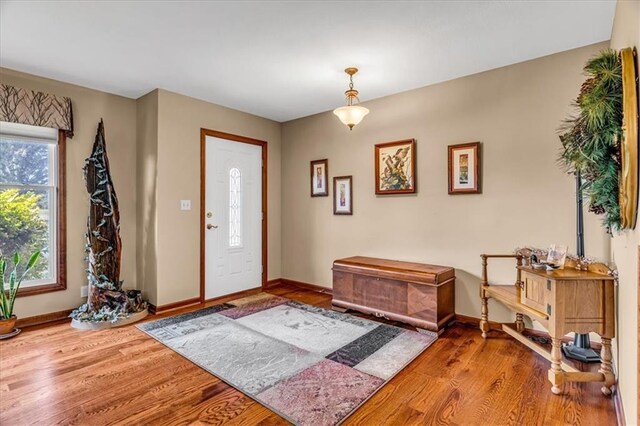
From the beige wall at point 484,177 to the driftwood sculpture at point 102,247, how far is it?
2.38 metres

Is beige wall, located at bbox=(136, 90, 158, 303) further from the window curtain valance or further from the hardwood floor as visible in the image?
the hardwood floor

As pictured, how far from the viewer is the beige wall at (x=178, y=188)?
148 inches

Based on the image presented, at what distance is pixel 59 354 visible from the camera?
105 inches

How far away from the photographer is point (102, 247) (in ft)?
11.6

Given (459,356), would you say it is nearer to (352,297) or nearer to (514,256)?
(514,256)

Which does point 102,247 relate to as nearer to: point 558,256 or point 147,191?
point 147,191

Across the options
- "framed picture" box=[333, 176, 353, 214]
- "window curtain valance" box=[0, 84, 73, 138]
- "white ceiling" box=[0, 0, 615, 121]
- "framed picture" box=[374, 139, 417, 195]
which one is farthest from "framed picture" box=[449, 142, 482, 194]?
"window curtain valance" box=[0, 84, 73, 138]

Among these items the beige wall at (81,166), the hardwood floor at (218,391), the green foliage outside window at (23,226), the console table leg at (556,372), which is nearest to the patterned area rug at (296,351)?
the hardwood floor at (218,391)

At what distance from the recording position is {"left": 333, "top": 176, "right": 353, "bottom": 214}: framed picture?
4320 millimetres

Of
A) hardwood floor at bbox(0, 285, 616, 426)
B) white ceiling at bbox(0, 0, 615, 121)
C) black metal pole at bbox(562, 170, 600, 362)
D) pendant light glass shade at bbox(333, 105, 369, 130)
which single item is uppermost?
white ceiling at bbox(0, 0, 615, 121)

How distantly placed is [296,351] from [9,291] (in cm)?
282

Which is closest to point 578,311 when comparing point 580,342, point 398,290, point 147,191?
point 580,342

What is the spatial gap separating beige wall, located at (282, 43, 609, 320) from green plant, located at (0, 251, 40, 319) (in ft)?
10.2

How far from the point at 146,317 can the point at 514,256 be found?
364 cm
